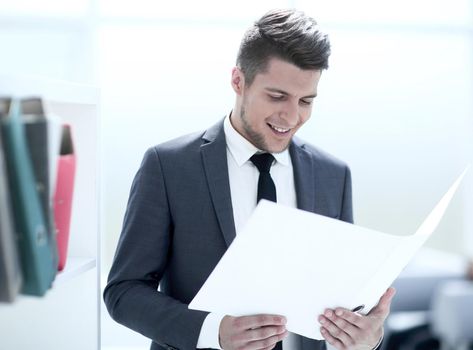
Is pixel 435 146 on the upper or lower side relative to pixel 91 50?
lower

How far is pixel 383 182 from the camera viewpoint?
3566 millimetres

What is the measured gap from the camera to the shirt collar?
169cm

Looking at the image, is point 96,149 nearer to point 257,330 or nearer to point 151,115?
point 257,330

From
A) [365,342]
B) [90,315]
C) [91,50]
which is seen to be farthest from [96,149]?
[91,50]

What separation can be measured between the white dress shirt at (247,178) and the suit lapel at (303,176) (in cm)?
2

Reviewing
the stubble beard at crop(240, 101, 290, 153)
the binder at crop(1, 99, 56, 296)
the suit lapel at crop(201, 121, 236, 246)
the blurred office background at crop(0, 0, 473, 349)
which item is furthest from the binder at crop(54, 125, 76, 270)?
the blurred office background at crop(0, 0, 473, 349)

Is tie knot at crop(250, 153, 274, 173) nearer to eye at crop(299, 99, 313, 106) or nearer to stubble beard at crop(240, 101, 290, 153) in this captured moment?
stubble beard at crop(240, 101, 290, 153)

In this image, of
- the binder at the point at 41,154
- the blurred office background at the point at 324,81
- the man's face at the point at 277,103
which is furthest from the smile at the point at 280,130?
the blurred office background at the point at 324,81

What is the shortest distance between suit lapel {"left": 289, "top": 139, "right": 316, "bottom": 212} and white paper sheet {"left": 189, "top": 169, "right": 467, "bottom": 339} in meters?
0.36

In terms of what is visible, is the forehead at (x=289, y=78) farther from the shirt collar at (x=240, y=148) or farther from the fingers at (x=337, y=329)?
the fingers at (x=337, y=329)

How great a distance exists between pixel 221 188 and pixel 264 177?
109 mm

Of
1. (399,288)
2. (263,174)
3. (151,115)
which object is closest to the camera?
(263,174)

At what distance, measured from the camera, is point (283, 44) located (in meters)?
1.63

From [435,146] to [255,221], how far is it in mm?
2666
